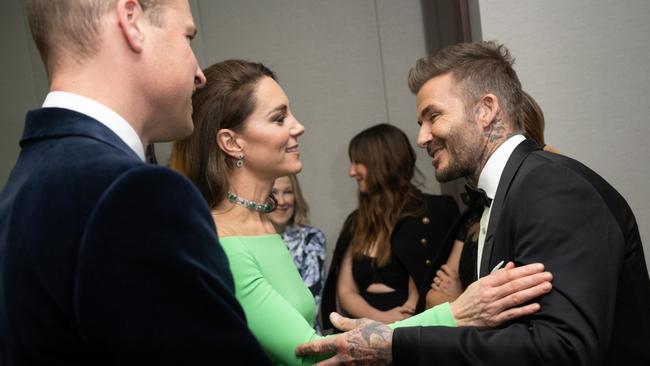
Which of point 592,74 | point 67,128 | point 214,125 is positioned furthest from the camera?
point 592,74

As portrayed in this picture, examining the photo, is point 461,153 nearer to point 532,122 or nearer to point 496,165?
point 496,165

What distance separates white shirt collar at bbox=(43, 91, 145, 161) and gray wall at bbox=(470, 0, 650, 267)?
8.00 ft

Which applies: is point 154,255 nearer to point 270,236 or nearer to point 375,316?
point 270,236

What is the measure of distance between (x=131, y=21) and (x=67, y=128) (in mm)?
189

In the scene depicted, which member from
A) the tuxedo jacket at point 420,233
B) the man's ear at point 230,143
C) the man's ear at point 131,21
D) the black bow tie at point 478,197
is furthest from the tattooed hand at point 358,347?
the tuxedo jacket at point 420,233

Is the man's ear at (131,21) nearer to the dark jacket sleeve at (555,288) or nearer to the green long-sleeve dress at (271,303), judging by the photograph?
the green long-sleeve dress at (271,303)

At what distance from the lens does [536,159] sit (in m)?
1.70

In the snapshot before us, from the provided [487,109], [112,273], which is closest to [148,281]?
[112,273]

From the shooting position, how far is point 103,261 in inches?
32.1

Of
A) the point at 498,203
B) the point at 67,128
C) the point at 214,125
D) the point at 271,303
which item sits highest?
the point at 67,128

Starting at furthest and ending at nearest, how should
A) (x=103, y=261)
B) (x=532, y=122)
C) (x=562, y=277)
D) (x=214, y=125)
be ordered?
(x=532, y=122)
(x=214, y=125)
(x=562, y=277)
(x=103, y=261)

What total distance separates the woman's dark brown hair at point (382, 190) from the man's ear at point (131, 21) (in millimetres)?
2473

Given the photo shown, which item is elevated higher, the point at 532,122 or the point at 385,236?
the point at 532,122

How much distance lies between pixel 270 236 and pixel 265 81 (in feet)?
1.47
